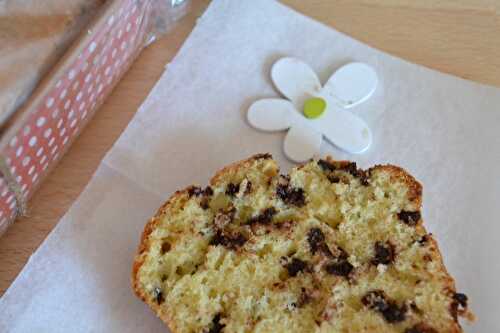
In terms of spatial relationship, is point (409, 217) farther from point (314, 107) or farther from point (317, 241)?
point (314, 107)

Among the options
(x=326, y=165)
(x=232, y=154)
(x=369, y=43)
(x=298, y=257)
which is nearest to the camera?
(x=298, y=257)

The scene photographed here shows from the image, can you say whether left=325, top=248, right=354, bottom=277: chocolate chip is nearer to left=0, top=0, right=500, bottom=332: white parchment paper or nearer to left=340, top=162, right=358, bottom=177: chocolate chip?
left=340, top=162, right=358, bottom=177: chocolate chip

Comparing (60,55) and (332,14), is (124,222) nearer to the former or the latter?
(60,55)

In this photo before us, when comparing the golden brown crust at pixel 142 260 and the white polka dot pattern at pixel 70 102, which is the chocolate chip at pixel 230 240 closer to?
the golden brown crust at pixel 142 260

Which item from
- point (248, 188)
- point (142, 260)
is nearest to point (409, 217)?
point (248, 188)

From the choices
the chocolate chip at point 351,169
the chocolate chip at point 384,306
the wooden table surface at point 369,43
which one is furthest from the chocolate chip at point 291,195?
the wooden table surface at point 369,43

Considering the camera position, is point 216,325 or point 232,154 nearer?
point 216,325
